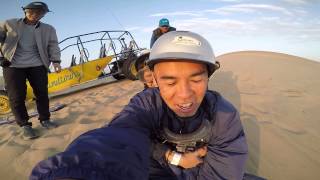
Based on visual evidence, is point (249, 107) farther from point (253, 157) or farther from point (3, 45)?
point (3, 45)

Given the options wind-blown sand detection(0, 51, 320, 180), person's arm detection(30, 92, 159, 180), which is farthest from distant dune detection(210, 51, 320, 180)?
person's arm detection(30, 92, 159, 180)

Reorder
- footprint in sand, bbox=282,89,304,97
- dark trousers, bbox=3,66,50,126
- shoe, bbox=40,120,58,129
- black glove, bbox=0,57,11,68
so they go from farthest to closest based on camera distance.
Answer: footprint in sand, bbox=282,89,304,97 → shoe, bbox=40,120,58,129 → dark trousers, bbox=3,66,50,126 → black glove, bbox=0,57,11,68

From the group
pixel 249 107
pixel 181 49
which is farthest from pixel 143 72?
pixel 249 107

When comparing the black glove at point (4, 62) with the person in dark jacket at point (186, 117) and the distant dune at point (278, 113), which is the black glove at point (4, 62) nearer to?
the person in dark jacket at point (186, 117)

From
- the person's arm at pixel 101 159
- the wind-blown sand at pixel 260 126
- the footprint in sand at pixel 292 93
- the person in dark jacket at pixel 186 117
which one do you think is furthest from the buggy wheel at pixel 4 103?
the person's arm at pixel 101 159

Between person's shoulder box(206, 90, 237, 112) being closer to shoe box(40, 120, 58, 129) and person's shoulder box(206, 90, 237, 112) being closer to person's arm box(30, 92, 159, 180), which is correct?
person's arm box(30, 92, 159, 180)
